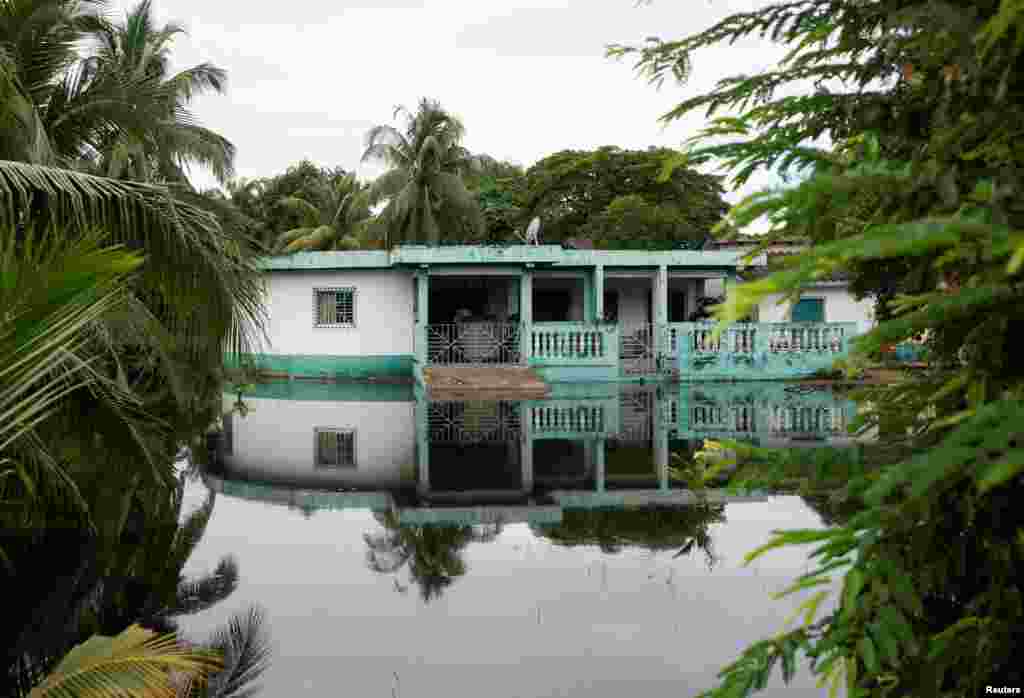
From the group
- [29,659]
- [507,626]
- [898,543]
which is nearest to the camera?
[898,543]

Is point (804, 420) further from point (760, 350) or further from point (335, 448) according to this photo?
point (760, 350)

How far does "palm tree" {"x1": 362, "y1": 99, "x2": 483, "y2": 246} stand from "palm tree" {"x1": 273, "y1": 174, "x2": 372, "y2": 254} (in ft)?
4.24

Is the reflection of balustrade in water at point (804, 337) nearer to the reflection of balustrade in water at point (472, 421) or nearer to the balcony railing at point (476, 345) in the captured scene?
the balcony railing at point (476, 345)

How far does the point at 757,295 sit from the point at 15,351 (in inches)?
75.3

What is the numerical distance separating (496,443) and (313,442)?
2.39 m

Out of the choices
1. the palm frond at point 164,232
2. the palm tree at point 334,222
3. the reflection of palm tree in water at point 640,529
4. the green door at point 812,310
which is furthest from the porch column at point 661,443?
the palm tree at point 334,222

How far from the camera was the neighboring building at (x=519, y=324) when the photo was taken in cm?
1892

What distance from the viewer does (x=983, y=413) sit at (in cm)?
103

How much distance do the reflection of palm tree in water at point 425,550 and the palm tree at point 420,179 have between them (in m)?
18.9

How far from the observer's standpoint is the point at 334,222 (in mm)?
30781

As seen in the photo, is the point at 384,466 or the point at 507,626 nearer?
the point at 507,626

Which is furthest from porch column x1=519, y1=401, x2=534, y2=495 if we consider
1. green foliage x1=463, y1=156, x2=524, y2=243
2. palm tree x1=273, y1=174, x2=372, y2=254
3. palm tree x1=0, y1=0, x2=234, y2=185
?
green foliage x1=463, y1=156, x2=524, y2=243

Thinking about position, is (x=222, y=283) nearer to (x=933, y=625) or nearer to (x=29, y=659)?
(x=29, y=659)

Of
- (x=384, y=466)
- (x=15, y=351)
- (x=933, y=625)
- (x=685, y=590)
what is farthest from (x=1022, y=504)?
(x=384, y=466)
